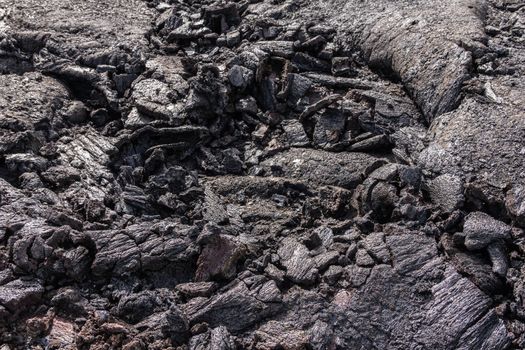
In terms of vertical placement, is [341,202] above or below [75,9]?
below

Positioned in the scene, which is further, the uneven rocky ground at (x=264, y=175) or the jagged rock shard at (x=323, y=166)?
the jagged rock shard at (x=323, y=166)

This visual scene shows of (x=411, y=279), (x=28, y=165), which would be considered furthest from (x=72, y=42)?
(x=411, y=279)

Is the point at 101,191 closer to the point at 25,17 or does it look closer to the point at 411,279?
the point at 411,279

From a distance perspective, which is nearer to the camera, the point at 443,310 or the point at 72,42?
the point at 443,310

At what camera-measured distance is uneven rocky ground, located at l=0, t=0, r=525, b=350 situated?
7695 millimetres

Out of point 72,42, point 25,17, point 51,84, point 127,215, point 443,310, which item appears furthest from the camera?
point 25,17

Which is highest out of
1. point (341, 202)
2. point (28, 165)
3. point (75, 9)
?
point (75, 9)

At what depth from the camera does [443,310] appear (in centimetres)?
781

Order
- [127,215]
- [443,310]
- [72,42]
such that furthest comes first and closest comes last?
[72,42] < [127,215] < [443,310]

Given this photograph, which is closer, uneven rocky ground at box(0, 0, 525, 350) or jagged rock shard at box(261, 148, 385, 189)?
uneven rocky ground at box(0, 0, 525, 350)

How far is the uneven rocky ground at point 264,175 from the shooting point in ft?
25.2

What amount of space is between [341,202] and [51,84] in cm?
644

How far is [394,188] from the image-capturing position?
9.17 m

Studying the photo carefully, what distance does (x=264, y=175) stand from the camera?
10.3 m
